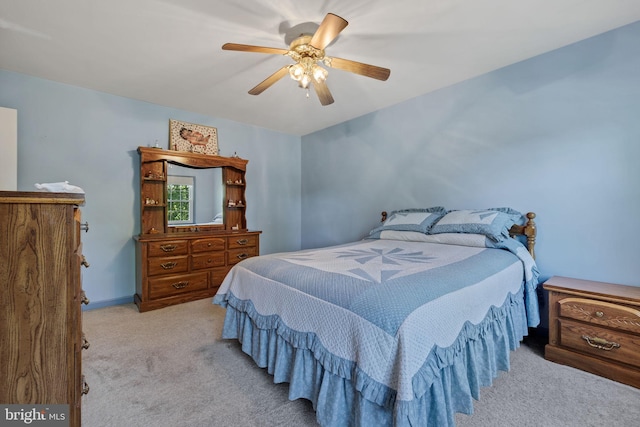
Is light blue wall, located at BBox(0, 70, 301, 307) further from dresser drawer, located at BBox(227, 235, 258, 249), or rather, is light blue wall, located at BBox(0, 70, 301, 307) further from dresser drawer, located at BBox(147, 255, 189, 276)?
dresser drawer, located at BBox(227, 235, 258, 249)

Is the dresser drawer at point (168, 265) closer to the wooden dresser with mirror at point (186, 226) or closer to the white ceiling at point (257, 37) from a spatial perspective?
the wooden dresser with mirror at point (186, 226)

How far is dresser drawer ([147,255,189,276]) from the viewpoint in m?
3.07

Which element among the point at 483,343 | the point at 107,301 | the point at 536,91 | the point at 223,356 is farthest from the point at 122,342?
the point at 536,91

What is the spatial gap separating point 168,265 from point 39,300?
7.93 feet

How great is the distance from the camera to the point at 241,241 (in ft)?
12.4

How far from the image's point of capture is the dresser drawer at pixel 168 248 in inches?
121

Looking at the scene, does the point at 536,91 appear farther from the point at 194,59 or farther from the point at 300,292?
the point at 194,59

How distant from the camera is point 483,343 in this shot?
158 centimetres

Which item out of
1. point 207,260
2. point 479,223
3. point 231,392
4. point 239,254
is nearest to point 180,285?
point 207,260

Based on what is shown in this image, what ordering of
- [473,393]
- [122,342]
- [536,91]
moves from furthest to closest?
1. [536,91]
2. [122,342]
3. [473,393]

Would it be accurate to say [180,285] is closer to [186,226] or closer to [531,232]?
[186,226]

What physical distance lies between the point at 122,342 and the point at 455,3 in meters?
3.59

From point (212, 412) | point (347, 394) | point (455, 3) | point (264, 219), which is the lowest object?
point (212, 412)

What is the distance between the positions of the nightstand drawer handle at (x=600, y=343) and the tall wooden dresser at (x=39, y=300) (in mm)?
2855
